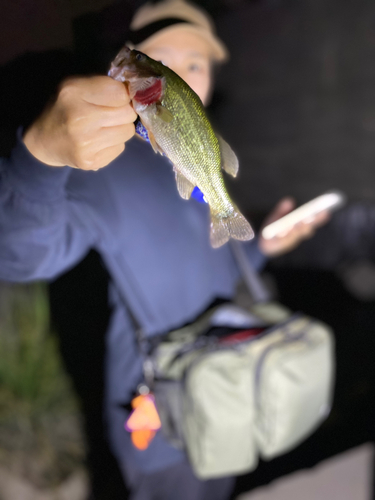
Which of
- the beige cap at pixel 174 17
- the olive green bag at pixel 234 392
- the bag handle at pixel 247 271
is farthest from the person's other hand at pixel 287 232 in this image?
the beige cap at pixel 174 17

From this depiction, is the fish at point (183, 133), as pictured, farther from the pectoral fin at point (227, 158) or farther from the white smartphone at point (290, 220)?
the white smartphone at point (290, 220)

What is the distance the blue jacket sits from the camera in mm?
876

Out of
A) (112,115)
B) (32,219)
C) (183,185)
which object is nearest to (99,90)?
(112,115)

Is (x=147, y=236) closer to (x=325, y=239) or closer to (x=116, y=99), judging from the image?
(x=116, y=99)

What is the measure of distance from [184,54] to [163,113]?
29cm

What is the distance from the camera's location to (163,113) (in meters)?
0.40

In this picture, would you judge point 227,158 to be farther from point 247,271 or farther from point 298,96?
point 298,96

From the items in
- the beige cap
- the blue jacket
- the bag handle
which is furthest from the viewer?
the bag handle

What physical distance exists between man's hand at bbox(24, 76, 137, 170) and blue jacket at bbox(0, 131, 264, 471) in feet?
1.23

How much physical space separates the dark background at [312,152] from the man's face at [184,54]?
1.29 m

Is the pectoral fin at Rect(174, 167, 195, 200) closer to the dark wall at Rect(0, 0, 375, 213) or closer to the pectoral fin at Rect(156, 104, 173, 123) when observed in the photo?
the pectoral fin at Rect(156, 104, 173, 123)

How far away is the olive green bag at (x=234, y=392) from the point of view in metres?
0.88

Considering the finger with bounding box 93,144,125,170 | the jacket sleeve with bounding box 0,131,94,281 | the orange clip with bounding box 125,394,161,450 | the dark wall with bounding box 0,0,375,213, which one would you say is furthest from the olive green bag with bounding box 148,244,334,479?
the dark wall with bounding box 0,0,375,213

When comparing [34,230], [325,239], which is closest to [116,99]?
[34,230]
